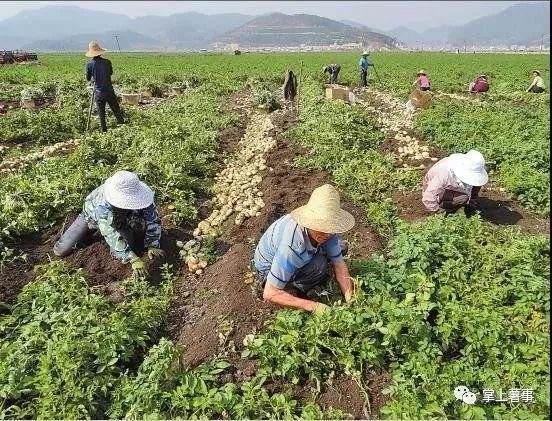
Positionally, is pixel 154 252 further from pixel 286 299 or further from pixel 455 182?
pixel 455 182

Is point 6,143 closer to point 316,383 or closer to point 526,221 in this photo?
point 316,383

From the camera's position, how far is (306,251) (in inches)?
128

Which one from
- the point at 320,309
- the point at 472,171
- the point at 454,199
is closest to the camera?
the point at 320,309

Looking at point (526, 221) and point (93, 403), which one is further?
point (526, 221)

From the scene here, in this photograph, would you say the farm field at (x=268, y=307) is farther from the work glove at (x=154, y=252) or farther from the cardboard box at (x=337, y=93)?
the cardboard box at (x=337, y=93)

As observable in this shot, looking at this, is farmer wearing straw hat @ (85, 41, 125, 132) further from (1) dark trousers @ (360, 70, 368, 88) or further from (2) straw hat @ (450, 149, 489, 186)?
(1) dark trousers @ (360, 70, 368, 88)

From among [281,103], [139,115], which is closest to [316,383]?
[139,115]

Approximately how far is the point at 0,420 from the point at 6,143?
750 centimetres

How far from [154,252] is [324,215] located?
206cm

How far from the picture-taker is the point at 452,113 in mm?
9742

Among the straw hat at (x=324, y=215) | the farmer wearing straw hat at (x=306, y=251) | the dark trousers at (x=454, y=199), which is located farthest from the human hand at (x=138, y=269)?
the dark trousers at (x=454, y=199)

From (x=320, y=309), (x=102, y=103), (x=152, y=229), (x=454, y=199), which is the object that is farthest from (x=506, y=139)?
(x=102, y=103)

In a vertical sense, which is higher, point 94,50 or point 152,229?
point 94,50

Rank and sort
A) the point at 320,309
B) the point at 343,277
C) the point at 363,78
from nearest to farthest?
the point at 320,309, the point at 343,277, the point at 363,78
